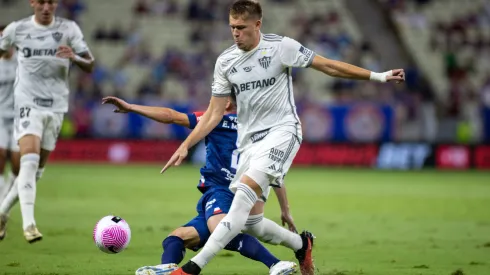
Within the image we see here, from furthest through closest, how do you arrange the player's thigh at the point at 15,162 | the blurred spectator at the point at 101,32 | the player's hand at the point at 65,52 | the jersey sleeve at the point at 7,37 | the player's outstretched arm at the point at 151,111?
the blurred spectator at the point at 101,32, the player's thigh at the point at 15,162, the jersey sleeve at the point at 7,37, the player's hand at the point at 65,52, the player's outstretched arm at the point at 151,111

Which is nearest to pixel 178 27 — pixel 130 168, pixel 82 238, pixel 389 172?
pixel 130 168

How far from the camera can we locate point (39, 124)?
10070mm

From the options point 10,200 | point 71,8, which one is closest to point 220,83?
point 10,200

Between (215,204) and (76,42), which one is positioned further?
(76,42)

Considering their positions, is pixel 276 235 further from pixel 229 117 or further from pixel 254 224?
pixel 229 117

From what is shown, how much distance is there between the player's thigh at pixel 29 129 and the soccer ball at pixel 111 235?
2.45 meters

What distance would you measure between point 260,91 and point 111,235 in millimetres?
1883

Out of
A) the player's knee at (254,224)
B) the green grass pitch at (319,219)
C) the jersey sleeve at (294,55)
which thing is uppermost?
the jersey sleeve at (294,55)

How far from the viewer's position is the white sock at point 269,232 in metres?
7.36

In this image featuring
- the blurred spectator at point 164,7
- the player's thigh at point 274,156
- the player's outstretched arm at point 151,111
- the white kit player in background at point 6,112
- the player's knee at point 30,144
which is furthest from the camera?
the blurred spectator at point 164,7

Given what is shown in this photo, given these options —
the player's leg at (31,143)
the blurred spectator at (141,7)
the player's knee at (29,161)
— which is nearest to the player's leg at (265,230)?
the player's leg at (31,143)

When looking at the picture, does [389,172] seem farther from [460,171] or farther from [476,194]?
[476,194]

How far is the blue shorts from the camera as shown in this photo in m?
7.39

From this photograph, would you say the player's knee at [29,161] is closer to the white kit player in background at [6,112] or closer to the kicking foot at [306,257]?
the white kit player in background at [6,112]
